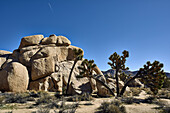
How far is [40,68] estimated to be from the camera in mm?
17422

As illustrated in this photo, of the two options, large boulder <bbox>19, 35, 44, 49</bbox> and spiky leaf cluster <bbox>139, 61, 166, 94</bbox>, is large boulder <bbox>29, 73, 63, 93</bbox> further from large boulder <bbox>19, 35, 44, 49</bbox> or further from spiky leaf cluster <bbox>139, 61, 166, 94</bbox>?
spiky leaf cluster <bbox>139, 61, 166, 94</bbox>

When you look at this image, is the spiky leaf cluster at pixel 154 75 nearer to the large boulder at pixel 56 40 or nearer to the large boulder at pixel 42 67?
the large boulder at pixel 42 67

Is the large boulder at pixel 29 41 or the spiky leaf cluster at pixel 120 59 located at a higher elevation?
the large boulder at pixel 29 41

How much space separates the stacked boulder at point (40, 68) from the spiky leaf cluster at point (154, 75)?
486cm

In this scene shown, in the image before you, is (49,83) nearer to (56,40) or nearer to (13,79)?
(13,79)

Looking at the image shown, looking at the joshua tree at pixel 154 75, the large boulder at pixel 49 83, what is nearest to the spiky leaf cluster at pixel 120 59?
the joshua tree at pixel 154 75

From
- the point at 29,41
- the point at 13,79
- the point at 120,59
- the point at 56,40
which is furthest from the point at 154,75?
the point at 29,41

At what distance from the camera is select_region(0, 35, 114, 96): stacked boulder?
1443cm

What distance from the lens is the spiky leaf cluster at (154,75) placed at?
11.2m

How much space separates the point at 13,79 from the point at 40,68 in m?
4.08

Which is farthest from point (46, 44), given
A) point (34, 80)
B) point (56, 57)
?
point (34, 80)

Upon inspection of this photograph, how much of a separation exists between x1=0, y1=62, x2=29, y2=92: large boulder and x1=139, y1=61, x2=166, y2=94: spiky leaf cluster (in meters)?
15.8

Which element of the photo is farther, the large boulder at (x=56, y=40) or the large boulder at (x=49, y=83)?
the large boulder at (x=56, y=40)

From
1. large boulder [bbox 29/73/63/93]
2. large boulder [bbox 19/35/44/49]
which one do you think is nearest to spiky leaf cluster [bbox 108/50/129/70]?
large boulder [bbox 29/73/63/93]
